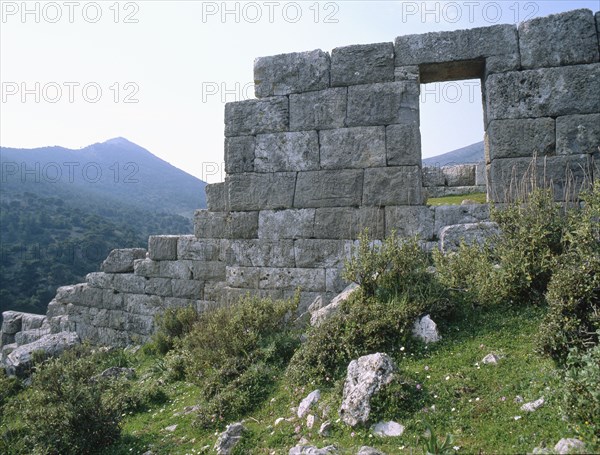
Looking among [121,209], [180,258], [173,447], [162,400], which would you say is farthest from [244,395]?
[121,209]

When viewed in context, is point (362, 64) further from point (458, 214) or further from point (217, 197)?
point (217, 197)

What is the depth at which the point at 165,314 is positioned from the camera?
838 centimetres

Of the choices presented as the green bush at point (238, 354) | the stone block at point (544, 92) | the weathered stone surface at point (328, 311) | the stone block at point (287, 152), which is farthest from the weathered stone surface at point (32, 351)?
the stone block at point (544, 92)

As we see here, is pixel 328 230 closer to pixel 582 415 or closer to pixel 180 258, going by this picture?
pixel 180 258

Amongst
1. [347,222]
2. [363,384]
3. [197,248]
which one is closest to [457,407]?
[363,384]

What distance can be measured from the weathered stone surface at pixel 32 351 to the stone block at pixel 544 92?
8686 millimetres

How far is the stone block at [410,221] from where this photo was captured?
22.9 ft

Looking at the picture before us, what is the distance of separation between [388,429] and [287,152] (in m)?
5.00

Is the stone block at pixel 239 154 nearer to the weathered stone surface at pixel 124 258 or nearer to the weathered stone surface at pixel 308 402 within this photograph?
the weathered stone surface at pixel 124 258

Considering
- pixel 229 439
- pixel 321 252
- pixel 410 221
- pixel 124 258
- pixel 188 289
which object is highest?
pixel 410 221

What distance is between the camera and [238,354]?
19.1 ft

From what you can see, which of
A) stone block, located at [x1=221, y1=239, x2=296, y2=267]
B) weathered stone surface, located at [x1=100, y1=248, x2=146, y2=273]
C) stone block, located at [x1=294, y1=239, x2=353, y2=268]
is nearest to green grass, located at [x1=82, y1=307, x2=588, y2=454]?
stone block, located at [x1=294, y1=239, x2=353, y2=268]

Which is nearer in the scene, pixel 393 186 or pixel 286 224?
pixel 393 186

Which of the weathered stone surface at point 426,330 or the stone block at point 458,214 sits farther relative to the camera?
the stone block at point 458,214
